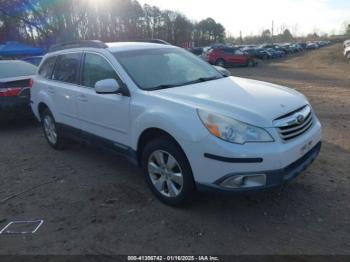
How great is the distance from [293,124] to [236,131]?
26.5 inches

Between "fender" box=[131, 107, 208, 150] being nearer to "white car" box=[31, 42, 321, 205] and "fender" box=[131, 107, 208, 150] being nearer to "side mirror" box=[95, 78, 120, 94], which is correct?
"white car" box=[31, 42, 321, 205]

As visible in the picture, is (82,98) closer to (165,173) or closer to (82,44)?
(82,44)

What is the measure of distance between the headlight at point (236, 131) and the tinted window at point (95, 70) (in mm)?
1619

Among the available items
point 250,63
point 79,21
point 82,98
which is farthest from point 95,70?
point 79,21

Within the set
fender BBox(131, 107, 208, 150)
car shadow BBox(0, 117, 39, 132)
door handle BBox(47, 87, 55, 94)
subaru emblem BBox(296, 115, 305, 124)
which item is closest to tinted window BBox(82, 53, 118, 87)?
fender BBox(131, 107, 208, 150)

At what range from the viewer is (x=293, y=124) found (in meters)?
3.47

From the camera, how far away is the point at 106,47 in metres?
4.62

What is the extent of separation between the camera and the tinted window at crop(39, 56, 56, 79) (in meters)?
5.88

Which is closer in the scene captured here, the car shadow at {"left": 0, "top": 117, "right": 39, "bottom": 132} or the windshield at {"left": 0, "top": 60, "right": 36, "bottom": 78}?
the windshield at {"left": 0, "top": 60, "right": 36, "bottom": 78}

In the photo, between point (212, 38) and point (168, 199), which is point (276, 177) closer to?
point (168, 199)

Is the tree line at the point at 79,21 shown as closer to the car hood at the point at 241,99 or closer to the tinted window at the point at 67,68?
the tinted window at the point at 67,68

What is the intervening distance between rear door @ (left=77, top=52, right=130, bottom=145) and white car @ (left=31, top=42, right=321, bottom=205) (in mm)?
13

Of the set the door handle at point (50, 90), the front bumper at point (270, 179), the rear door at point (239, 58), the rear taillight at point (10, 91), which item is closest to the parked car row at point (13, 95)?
the rear taillight at point (10, 91)

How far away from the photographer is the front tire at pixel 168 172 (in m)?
3.54
